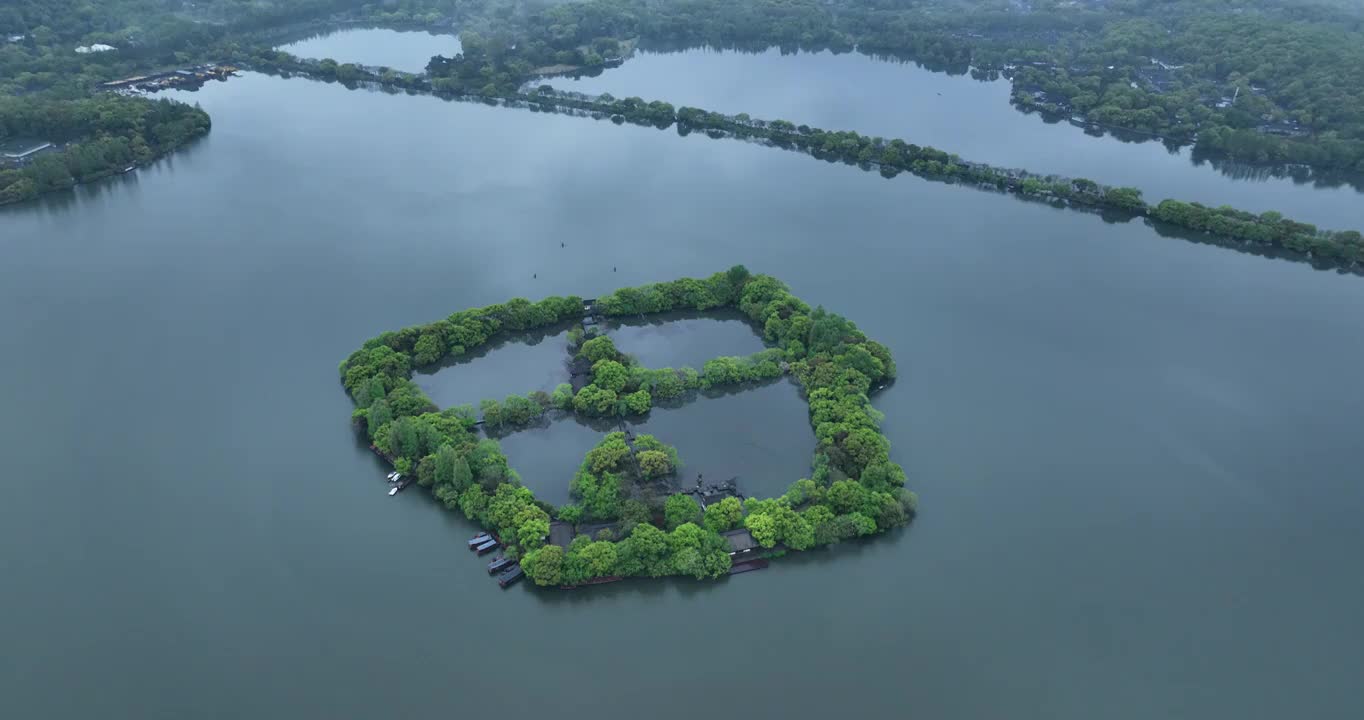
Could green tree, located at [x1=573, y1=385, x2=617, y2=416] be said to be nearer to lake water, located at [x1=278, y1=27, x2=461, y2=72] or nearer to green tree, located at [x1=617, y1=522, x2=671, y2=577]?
green tree, located at [x1=617, y1=522, x2=671, y2=577]

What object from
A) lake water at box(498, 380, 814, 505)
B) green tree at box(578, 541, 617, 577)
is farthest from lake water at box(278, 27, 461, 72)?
green tree at box(578, 541, 617, 577)

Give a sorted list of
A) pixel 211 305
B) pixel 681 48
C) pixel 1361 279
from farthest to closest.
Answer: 1. pixel 681 48
2. pixel 1361 279
3. pixel 211 305

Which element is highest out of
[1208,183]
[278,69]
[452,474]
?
[278,69]

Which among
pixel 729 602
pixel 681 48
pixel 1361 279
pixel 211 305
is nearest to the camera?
pixel 729 602

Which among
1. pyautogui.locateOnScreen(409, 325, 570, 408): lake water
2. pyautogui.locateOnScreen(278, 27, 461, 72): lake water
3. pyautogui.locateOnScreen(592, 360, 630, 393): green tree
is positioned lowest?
pyautogui.locateOnScreen(409, 325, 570, 408): lake water

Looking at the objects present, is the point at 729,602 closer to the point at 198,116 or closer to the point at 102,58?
the point at 198,116

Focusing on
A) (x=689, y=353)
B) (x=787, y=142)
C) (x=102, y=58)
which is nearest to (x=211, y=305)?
(x=689, y=353)

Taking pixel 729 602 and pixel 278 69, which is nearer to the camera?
pixel 729 602

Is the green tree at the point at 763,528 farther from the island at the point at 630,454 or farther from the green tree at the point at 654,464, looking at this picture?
the green tree at the point at 654,464
